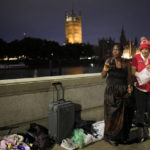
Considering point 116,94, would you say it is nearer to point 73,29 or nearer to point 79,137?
point 79,137

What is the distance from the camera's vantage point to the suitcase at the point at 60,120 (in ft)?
13.1

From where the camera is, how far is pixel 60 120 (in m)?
3.99

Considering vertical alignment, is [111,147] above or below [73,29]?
below

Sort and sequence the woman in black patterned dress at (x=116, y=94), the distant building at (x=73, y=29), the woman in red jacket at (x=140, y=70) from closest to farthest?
the woman in black patterned dress at (x=116, y=94) → the woman in red jacket at (x=140, y=70) → the distant building at (x=73, y=29)

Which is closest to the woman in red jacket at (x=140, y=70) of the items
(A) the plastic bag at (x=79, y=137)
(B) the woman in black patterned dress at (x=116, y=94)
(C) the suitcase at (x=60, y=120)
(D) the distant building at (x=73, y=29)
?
(B) the woman in black patterned dress at (x=116, y=94)

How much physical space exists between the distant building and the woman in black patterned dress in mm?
136724

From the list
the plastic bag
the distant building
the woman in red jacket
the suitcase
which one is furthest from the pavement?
the distant building

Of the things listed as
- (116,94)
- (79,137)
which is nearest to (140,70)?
(116,94)

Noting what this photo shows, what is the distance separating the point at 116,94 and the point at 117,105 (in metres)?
0.21

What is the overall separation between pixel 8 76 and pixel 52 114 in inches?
144

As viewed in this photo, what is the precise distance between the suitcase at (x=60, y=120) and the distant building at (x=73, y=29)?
136612mm

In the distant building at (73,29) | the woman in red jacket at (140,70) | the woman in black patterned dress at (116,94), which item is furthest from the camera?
the distant building at (73,29)

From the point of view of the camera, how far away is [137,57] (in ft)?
13.7

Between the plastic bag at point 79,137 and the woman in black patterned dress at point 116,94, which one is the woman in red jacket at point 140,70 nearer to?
the woman in black patterned dress at point 116,94
